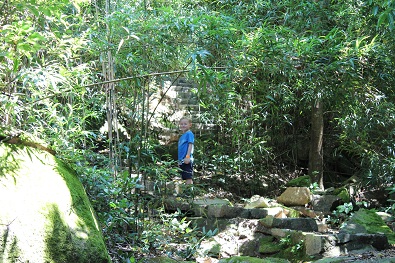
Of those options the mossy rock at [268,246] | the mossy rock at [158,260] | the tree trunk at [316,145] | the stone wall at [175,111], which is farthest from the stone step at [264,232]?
the stone wall at [175,111]

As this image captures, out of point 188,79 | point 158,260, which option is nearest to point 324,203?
point 188,79

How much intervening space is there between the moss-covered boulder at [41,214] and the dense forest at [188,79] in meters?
0.20

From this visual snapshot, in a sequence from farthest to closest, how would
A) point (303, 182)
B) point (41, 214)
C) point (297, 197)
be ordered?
point (303, 182) → point (297, 197) → point (41, 214)

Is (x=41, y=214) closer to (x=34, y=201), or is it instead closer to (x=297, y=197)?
(x=34, y=201)

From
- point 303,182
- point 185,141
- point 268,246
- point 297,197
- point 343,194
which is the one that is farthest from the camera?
point 303,182

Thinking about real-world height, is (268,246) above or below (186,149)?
below

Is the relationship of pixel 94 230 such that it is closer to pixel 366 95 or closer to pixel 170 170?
pixel 170 170

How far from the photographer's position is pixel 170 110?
26.7 feet

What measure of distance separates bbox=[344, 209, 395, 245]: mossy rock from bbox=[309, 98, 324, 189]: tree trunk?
182 cm

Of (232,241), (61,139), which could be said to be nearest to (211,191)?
(232,241)

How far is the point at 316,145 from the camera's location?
742cm

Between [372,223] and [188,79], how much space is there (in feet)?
8.57

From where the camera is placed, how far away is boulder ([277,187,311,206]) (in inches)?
258

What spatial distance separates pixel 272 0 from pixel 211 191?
282 cm
